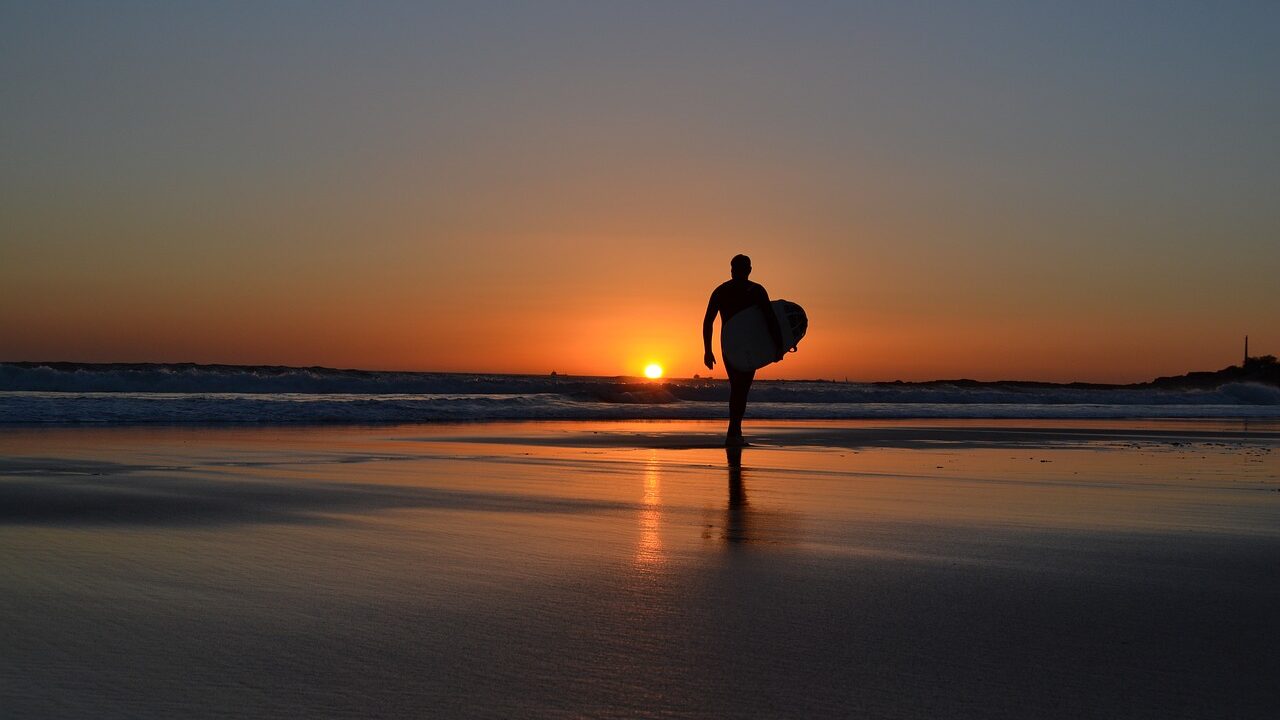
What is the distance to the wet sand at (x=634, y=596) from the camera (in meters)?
2.15

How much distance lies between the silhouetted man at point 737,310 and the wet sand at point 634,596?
12.8ft

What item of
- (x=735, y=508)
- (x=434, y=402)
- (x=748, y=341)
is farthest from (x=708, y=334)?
(x=434, y=402)

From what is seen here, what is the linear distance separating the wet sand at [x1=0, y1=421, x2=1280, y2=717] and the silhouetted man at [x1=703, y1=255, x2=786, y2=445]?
389 cm

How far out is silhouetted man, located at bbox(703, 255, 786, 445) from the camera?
10.7m

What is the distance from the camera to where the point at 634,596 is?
3.09 metres

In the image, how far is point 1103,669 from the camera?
2.31m

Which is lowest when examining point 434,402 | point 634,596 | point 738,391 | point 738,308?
point 634,596

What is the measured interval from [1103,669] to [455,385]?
3354 centimetres

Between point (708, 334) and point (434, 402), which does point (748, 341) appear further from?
point (434, 402)

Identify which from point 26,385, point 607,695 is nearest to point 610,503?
point 607,695

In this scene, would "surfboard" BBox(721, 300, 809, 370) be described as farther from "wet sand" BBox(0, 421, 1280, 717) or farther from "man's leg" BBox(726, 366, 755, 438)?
"wet sand" BBox(0, 421, 1280, 717)

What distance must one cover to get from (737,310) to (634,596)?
8.02m

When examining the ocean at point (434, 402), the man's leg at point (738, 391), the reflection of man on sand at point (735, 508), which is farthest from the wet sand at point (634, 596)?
the ocean at point (434, 402)

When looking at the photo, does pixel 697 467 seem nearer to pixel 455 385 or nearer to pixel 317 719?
pixel 317 719
